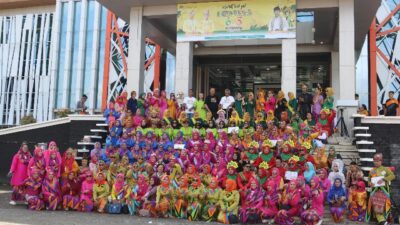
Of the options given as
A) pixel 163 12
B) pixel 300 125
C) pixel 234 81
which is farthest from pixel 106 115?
pixel 234 81

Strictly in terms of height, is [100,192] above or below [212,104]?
below

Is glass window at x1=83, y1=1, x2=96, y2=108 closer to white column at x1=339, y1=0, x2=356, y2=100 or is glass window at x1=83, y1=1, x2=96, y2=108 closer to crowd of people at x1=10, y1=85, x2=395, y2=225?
crowd of people at x1=10, y1=85, x2=395, y2=225

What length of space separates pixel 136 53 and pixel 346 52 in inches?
295

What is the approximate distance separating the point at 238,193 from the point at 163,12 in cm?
884

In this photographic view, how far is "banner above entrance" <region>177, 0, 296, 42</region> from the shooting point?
46.5 feet

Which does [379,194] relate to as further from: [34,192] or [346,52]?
[34,192]

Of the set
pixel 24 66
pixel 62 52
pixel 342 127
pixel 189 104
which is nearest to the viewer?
pixel 342 127

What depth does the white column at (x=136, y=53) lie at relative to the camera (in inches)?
614

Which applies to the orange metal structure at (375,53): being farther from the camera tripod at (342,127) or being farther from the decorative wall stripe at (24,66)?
the decorative wall stripe at (24,66)

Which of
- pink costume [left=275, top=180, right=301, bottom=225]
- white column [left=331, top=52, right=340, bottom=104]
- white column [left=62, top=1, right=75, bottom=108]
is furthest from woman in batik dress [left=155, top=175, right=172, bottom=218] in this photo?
white column [left=62, top=1, right=75, bottom=108]

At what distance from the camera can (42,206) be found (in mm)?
9773

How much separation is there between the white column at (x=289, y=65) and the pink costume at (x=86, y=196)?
24.0ft

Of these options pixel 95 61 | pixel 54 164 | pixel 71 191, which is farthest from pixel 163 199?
pixel 95 61

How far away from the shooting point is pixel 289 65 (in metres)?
14.2
